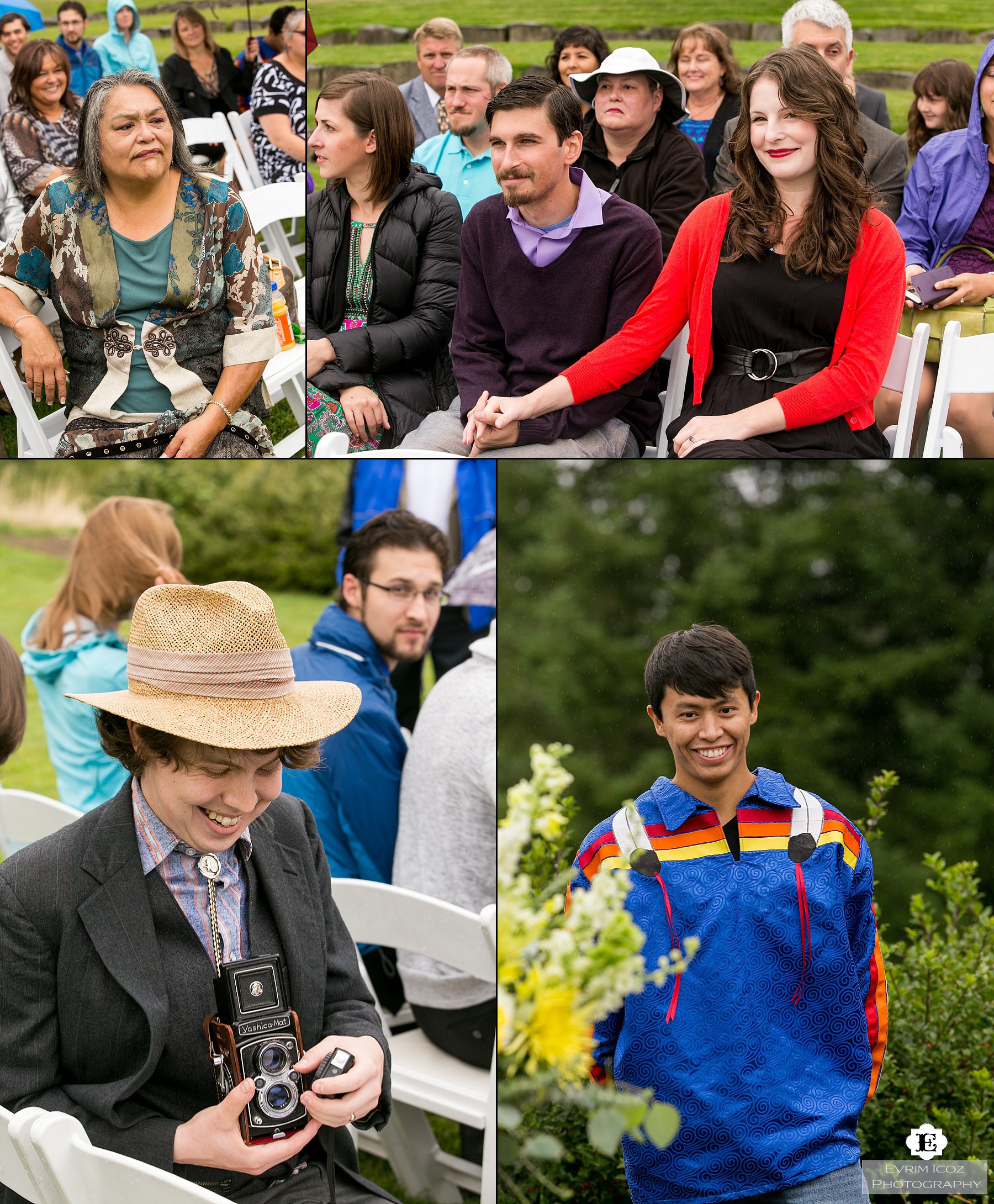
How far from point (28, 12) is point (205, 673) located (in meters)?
4.49

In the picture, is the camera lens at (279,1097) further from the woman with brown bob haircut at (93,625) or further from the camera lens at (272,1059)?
the woman with brown bob haircut at (93,625)

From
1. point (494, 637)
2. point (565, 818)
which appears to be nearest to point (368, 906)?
point (565, 818)

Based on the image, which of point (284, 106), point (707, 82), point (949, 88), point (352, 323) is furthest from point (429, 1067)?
point (284, 106)

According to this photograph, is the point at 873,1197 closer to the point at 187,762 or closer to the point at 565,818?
the point at 565,818

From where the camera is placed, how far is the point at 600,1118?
1.84 metres

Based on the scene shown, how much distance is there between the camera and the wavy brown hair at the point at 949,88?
3355 millimetres

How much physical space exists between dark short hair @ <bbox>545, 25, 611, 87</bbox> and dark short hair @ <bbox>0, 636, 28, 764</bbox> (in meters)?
2.10

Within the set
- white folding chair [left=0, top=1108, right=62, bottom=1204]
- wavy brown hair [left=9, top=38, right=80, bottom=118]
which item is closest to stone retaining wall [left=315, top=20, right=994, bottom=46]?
wavy brown hair [left=9, top=38, right=80, bottom=118]

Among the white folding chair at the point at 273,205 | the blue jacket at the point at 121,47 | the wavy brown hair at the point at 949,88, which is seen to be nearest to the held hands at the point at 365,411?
the white folding chair at the point at 273,205

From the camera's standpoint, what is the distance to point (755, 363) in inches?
90.2

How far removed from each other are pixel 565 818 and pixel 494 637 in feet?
1.09

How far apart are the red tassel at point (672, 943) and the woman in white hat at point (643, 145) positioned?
1.57 metres

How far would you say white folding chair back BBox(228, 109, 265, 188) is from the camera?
5285mm

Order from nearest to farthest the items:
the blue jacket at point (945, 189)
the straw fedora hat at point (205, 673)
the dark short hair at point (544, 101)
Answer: the straw fedora hat at point (205, 673) < the dark short hair at point (544, 101) < the blue jacket at point (945, 189)
